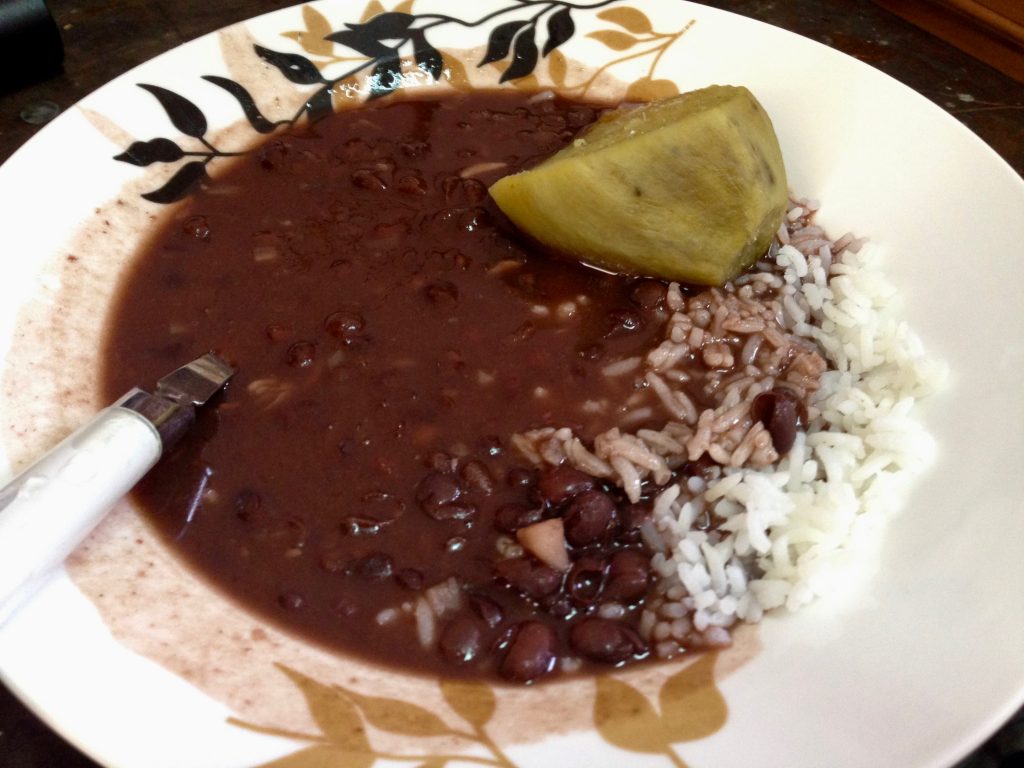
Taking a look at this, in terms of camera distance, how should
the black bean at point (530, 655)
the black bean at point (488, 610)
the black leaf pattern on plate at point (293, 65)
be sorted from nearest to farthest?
1. the black bean at point (530, 655)
2. the black bean at point (488, 610)
3. the black leaf pattern on plate at point (293, 65)

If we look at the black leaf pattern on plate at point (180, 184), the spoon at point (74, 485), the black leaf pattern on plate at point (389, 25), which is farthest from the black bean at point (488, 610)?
A: the black leaf pattern on plate at point (389, 25)

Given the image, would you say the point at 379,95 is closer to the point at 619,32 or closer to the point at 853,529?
the point at 619,32

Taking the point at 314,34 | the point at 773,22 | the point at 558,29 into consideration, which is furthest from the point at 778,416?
the point at 773,22

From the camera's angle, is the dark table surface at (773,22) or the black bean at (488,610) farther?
the dark table surface at (773,22)

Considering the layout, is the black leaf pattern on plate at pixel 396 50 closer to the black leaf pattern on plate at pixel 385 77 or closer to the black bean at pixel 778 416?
the black leaf pattern on plate at pixel 385 77

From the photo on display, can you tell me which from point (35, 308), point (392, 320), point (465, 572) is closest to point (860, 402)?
point (465, 572)

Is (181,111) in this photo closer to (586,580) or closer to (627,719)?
(586,580)

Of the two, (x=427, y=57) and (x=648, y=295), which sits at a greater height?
(x=427, y=57)

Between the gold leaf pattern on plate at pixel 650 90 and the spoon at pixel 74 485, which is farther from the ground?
the gold leaf pattern on plate at pixel 650 90
